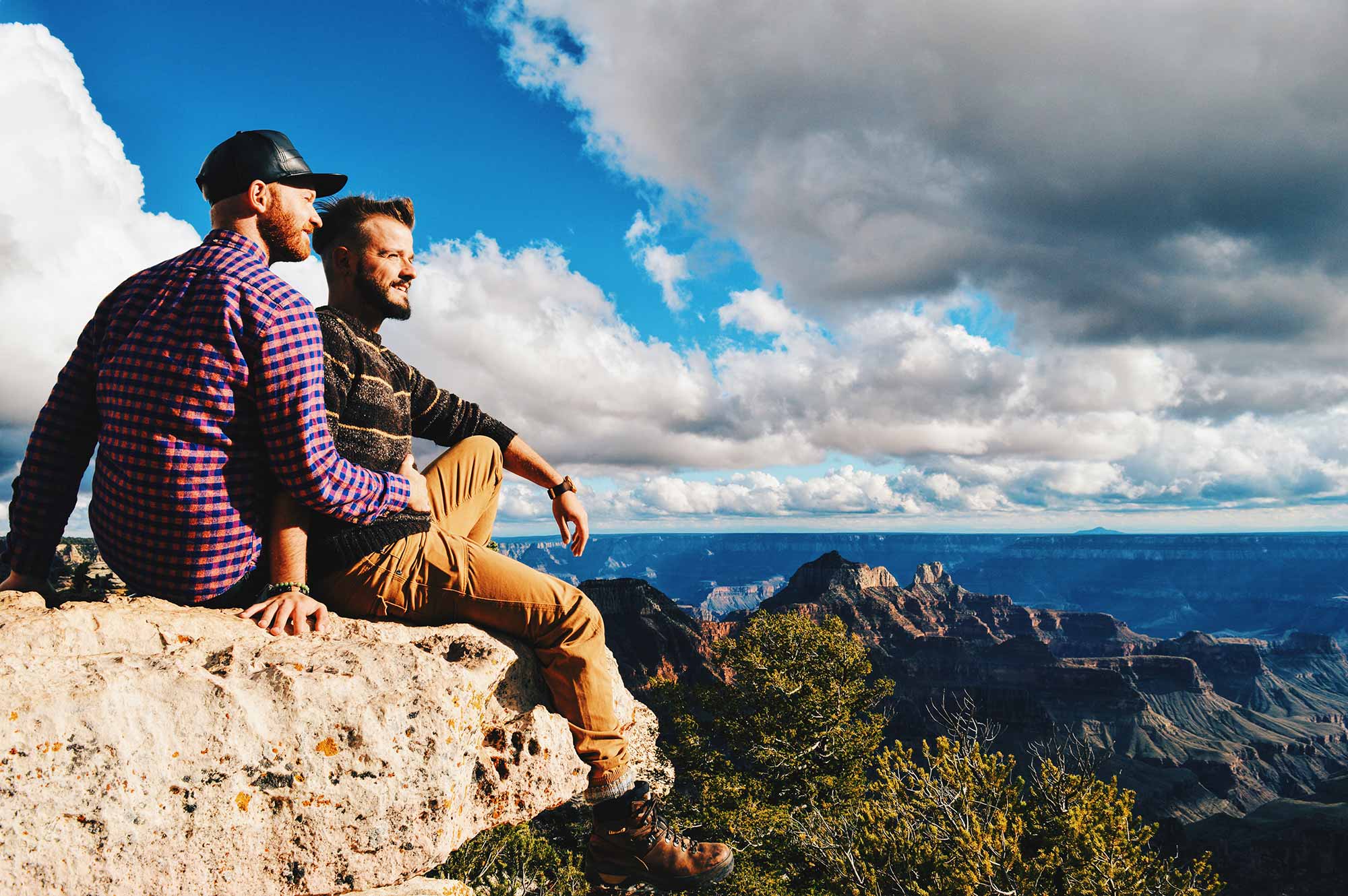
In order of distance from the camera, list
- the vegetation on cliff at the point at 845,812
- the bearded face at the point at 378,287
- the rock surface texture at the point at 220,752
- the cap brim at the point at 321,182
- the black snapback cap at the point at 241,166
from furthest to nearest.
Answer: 1. the vegetation on cliff at the point at 845,812
2. the bearded face at the point at 378,287
3. the cap brim at the point at 321,182
4. the black snapback cap at the point at 241,166
5. the rock surface texture at the point at 220,752

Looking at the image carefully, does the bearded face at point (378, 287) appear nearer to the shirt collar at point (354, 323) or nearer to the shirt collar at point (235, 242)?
the shirt collar at point (354, 323)

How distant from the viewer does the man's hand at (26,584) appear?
339 centimetres

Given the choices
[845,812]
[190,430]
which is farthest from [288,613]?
[845,812]

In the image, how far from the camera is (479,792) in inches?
165

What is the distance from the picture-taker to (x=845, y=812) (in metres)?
21.7

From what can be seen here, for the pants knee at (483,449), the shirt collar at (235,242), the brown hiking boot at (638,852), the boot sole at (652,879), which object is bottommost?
the boot sole at (652,879)

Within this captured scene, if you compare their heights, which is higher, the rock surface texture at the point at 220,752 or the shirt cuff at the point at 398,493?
the shirt cuff at the point at 398,493

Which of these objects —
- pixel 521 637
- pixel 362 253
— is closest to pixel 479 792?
pixel 521 637

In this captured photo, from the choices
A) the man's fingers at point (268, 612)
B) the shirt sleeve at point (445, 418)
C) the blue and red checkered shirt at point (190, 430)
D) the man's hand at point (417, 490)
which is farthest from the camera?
the shirt sleeve at point (445, 418)

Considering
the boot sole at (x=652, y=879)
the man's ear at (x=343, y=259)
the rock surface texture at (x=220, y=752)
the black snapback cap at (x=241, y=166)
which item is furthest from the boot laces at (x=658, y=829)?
the black snapback cap at (x=241, y=166)

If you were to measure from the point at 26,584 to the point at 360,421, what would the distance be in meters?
1.78

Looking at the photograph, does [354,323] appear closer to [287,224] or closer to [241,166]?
[287,224]

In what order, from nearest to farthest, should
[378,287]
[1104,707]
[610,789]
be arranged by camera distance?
[378,287] < [610,789] < [1104,707]

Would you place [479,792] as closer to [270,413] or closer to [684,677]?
[270,413]
